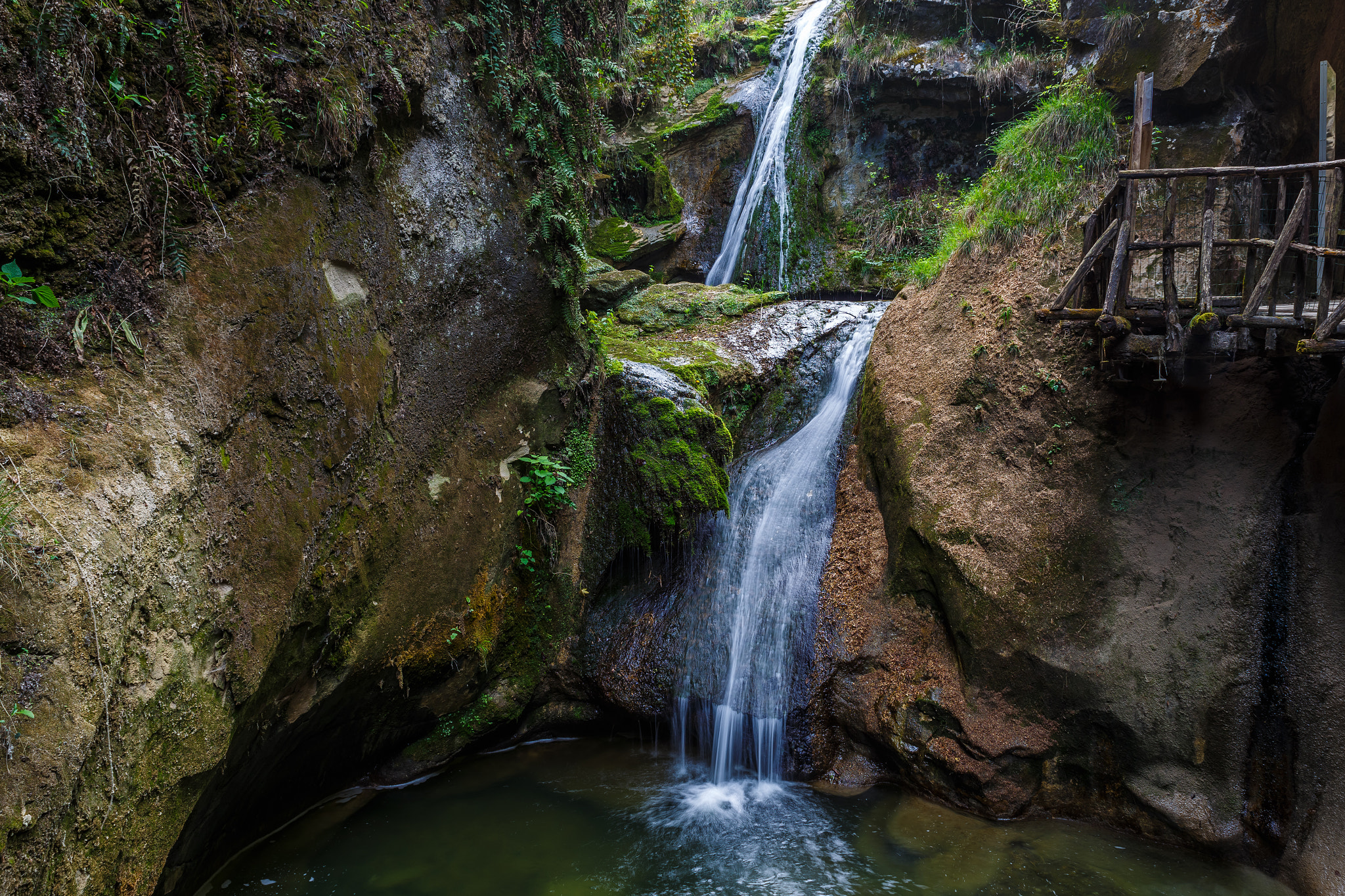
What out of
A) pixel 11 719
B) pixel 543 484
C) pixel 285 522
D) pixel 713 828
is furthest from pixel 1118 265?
pixel 11 719

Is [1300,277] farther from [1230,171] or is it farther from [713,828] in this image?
[713,828]

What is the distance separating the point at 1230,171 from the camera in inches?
196

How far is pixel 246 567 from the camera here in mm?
4191

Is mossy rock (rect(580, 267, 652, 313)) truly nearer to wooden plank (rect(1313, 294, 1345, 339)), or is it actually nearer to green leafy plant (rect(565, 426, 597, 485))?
green leafy plant (rect(565, 426, 597, 485))

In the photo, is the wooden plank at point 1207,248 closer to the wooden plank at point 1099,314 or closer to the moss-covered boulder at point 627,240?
the wooden plank at point 1099,314

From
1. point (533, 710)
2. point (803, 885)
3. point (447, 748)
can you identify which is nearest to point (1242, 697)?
point (803, 885)

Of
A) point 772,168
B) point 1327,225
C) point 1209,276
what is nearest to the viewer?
point 1327,225

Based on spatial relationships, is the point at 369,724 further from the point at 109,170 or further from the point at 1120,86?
the point at 1120,86

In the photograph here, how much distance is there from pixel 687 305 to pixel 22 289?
25.1ft

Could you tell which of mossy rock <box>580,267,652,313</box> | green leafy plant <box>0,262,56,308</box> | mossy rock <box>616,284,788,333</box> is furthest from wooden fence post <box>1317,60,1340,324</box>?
mossy rock <box>580,267,652,313</box>

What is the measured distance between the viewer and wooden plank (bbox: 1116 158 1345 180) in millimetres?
4629

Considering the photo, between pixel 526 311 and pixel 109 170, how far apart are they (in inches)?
130

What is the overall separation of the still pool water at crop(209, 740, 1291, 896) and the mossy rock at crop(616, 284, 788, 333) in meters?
5.88

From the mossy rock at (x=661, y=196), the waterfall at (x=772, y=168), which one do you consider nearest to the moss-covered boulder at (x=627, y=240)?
the mossy rock at (x=661, y=196)
